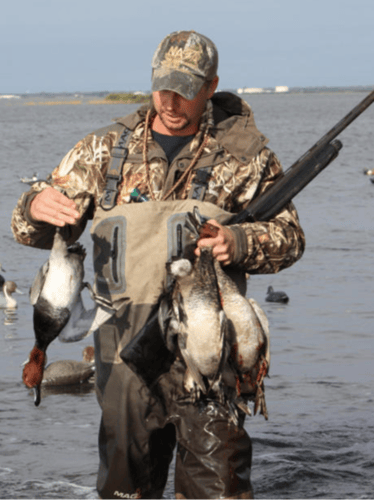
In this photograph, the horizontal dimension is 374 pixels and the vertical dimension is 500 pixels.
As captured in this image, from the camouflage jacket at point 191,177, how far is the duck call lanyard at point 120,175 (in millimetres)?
22

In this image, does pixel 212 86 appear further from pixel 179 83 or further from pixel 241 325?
pixel 241 325

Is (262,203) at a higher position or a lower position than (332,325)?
higher

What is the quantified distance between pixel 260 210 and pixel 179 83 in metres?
0.68

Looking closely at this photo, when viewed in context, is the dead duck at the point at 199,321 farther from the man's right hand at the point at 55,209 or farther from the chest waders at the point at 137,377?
the man's right hand at the point at 55,209

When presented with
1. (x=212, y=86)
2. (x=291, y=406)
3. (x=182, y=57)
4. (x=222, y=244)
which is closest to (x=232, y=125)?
(x=212, y=86)

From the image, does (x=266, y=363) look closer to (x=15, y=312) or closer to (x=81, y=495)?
(x=81, y=495)

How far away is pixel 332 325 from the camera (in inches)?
465

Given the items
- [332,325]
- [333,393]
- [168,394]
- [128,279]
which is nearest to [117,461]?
[168,394]

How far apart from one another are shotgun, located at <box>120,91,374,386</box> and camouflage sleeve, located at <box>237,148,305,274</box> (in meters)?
0.07

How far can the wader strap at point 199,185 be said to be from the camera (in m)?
4.70

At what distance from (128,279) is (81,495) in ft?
8.42

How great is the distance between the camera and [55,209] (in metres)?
4.47

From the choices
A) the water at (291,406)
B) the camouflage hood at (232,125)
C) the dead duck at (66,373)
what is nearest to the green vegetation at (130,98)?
the water at (291,406)

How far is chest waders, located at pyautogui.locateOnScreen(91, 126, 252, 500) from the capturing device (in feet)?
15.0
